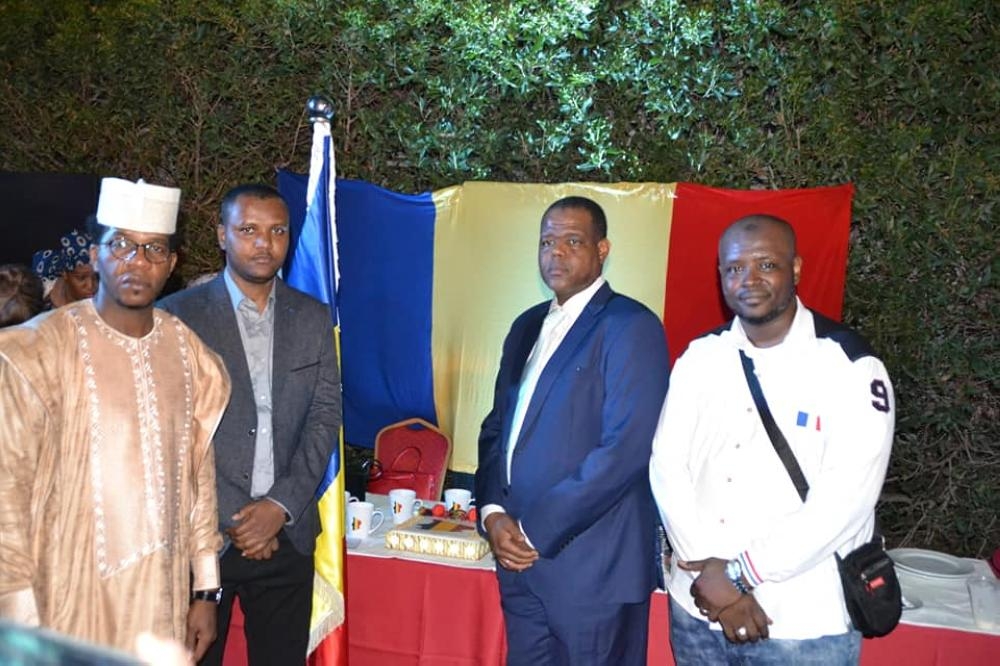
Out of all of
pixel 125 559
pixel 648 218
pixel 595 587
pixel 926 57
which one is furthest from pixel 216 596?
pixel 926 57

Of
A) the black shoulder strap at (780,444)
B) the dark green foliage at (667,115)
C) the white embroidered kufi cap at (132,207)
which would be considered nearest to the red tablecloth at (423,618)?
the black shoulder strap at (780,444)

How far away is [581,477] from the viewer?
7.86ft

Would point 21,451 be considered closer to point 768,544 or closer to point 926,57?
point 768,544

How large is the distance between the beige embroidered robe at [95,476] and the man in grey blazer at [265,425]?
0.30 meters

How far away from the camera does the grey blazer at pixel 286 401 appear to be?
8.16 feet

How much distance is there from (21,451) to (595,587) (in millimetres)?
1358

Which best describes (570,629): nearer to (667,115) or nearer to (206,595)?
(206,595)

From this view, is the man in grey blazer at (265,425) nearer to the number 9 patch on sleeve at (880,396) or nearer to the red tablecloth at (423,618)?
the red tablecloth at (423,618)

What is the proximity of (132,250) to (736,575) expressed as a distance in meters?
1.52

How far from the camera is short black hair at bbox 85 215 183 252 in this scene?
210 centimetres

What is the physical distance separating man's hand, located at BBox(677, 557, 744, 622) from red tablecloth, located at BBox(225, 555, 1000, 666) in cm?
Answer: 55

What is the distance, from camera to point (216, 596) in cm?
229

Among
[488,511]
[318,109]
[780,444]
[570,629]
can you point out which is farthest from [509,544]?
[318,109]

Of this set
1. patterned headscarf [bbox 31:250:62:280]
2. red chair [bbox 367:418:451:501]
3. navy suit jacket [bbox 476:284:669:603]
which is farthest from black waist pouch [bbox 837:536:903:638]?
patterned headscarf [bbox 31:250:62:280]
